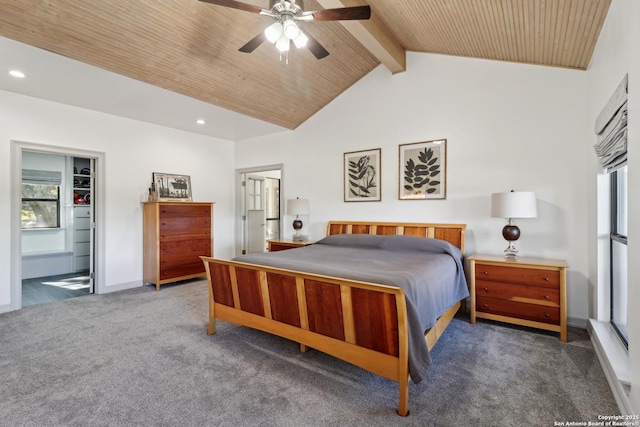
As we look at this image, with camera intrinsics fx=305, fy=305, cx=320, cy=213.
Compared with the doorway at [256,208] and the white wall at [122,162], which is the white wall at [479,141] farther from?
the white wall at [122,162]

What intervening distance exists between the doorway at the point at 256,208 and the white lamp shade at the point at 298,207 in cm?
67

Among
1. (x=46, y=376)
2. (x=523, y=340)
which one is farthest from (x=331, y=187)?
(x=46, y=376)

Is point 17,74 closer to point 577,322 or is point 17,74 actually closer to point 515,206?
point 515,206

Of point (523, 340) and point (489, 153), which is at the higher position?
point (489, 153)

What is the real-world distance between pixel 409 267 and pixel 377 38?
8.38ft

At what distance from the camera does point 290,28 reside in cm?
231

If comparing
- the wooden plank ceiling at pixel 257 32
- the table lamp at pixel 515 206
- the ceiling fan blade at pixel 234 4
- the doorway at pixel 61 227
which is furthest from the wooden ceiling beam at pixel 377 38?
the doorway at pixel 61 227

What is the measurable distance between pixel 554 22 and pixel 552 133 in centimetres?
119

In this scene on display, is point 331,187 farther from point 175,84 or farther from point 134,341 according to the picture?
point 134,341

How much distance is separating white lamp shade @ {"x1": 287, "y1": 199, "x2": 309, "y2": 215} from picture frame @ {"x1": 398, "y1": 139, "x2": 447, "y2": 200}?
60.8 inches

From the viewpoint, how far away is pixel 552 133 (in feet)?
10.8

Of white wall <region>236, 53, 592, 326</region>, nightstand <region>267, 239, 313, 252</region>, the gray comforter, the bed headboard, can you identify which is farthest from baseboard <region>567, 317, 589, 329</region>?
nightstand <region>267, 239, 313, 252</region>

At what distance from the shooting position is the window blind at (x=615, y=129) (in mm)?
1911

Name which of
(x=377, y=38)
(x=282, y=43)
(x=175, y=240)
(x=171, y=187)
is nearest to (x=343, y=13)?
(x=282, y=43)
